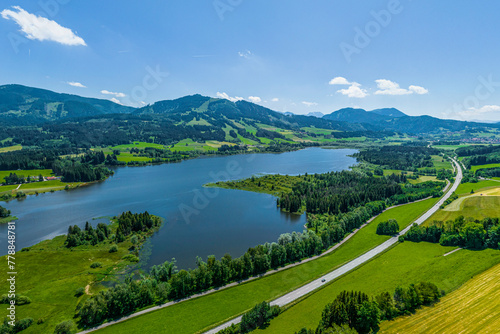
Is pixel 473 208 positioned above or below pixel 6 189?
above

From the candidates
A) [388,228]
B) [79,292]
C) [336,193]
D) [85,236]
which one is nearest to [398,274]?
[388,228]

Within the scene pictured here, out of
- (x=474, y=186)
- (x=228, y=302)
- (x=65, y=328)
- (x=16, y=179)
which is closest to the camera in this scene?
(x=65, y=328)

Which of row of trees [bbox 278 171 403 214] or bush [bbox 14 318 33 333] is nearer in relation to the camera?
bush [bbox 14 318 33 333]

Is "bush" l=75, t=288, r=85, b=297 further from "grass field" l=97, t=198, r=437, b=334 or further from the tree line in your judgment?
the tree line

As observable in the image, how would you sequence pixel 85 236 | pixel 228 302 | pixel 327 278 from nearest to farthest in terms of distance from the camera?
pixel 228 302 → pixel 327 278 → pixel 85 236

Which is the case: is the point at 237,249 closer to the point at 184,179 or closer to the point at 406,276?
the point at 406,276

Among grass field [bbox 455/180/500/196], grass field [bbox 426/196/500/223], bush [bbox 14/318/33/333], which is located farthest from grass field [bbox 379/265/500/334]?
grass field [bbox 455/180/500/196]

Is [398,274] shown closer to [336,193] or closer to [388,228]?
[388,228]
